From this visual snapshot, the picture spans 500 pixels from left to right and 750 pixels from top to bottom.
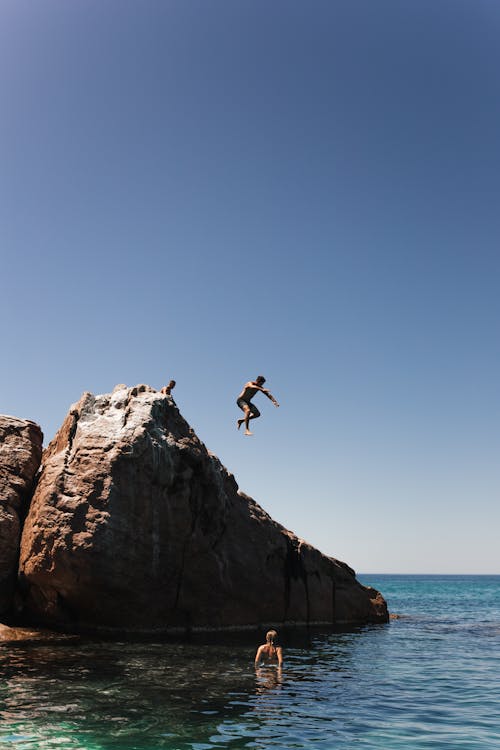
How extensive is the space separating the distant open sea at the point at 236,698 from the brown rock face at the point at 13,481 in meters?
3.98

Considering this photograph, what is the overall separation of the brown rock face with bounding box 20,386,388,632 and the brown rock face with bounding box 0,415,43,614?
58 cm

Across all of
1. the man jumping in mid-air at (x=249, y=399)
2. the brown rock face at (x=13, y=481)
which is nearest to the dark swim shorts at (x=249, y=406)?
the man jumping in mid-air at (x=249, y=399)

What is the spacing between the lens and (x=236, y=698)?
13.1 m

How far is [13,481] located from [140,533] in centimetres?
552

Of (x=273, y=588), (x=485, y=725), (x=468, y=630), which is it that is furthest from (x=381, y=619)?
(x=485, y=725)

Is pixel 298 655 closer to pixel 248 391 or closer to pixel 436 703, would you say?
pixel 436 703

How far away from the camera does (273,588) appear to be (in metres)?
28.0

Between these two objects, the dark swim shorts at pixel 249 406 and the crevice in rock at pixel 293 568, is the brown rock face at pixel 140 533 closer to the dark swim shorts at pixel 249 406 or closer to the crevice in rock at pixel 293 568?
the crevice in rock at pixel 293 568

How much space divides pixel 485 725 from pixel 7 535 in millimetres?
17092

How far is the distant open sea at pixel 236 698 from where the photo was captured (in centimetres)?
1019

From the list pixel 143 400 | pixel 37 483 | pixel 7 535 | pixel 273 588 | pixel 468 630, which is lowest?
pixel 468 630

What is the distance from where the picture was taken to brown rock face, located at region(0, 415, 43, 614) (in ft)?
72.6

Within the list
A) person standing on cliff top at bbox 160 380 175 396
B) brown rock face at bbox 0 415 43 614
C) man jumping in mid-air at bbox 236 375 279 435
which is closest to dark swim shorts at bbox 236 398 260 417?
man jumping in mid-air at bbox 236 375 279 435

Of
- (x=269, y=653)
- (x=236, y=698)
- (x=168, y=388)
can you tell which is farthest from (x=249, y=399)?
(x=236, y=698)
